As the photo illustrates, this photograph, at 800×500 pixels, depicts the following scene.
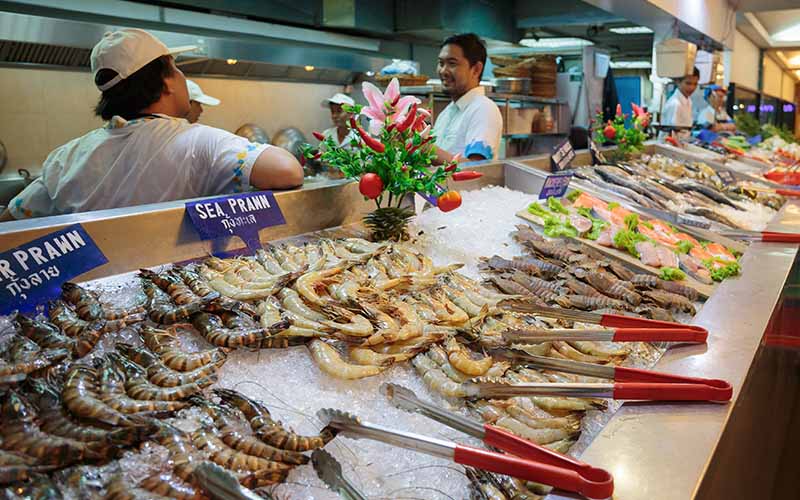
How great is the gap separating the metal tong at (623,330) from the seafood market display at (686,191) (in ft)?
7.25

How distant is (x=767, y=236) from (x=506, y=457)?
9.93 ft

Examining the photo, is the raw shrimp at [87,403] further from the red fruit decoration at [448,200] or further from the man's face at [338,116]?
the man's face at [338,116]

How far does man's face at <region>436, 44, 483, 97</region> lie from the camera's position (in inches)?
184

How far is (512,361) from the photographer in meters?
1.71

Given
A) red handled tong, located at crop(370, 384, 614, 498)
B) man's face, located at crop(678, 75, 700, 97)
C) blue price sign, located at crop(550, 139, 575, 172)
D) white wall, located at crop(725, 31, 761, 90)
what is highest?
white wall, located at crop(725, 31, 761, 90)

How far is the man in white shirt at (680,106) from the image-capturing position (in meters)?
8.90

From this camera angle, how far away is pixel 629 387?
1.46 meters

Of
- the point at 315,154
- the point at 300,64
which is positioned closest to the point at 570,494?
the point at 315,154

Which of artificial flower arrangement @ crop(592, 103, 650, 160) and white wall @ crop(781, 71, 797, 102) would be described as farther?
white wall @ crop(781, 71, 797, 102)

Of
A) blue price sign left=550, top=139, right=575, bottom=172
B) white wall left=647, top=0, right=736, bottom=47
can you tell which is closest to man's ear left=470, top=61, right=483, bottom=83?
blue price sign left=550, top=139, right=575, bottom=172

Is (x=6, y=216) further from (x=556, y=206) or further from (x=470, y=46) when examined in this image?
(x=470, y=46)

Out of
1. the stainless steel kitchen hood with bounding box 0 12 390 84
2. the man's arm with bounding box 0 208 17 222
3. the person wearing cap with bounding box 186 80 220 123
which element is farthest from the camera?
the person wearing cap with bounding box 186 80 220 123

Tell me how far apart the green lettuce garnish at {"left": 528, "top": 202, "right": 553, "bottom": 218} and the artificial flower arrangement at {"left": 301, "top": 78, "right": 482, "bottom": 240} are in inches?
28.8

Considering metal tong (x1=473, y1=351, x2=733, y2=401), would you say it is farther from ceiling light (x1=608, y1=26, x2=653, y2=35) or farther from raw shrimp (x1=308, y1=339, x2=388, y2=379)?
ceiling light (x1=608, y1=26, x2=653, y2=35)
